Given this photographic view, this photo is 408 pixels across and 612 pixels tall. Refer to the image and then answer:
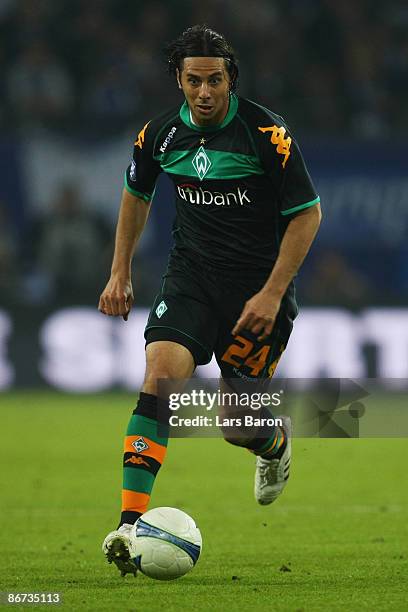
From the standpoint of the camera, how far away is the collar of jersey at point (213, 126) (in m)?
5.57

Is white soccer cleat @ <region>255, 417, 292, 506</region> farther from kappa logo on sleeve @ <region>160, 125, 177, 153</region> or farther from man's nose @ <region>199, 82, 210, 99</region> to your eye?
man's nose @ <region>199, 82, 210, 99</region>

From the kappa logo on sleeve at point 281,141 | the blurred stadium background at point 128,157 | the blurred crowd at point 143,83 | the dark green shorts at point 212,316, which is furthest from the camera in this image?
the blurred crowd at point 143,83

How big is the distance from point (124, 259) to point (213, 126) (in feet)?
2.31

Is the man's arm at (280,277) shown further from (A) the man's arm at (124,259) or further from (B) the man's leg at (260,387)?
(A) the man's arm at (124,259)

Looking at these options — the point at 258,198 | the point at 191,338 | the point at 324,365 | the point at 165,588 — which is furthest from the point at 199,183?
the point at 324,365

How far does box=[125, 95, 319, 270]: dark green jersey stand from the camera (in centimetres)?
544

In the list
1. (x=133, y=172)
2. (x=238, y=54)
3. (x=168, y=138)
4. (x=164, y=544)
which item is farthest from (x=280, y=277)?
(x=238, y=54)

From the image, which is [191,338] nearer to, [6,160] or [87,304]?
[87,304]

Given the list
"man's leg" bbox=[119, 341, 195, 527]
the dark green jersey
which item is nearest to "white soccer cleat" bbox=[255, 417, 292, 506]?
the dark green jersey

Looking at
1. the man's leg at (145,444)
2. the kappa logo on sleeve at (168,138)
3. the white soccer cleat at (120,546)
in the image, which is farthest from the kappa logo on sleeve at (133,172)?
the white soccer cleat at (120,546)

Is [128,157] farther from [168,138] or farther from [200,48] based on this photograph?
[200,48]

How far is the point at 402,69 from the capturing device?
1825 cm

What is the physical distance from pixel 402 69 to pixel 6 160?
233 inches

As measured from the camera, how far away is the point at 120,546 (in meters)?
4.96
